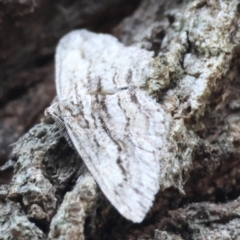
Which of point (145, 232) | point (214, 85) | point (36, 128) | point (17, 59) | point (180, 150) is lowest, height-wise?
point (145, 232)

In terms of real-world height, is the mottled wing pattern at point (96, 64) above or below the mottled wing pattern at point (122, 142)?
above

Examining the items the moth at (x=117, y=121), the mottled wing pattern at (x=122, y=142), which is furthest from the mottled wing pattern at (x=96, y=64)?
the mottled wing pattern at (x=122, y=142)

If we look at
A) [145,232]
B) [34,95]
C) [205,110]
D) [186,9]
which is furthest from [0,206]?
[186,9]

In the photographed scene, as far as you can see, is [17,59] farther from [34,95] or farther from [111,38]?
[111,38]

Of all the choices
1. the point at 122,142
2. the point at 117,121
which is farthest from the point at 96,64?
the point at 122,142

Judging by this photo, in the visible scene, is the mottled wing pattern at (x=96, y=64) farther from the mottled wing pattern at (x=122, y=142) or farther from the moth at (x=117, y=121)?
the mottled wing pattern at (x=122, y=142)

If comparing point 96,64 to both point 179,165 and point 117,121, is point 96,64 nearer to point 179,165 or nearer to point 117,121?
point 117,121
